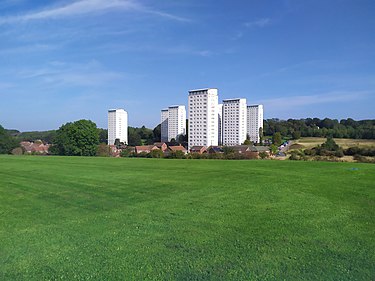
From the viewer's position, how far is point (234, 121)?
293ft

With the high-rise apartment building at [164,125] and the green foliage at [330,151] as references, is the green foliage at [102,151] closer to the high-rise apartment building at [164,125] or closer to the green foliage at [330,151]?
the green foliage at [330,151]

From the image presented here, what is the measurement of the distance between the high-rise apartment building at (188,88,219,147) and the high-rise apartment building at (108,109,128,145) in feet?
122

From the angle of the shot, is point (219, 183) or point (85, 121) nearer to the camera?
point (219, 183)

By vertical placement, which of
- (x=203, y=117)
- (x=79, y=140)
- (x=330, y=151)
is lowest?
(x=330, y=151)

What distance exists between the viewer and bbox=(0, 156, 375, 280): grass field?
4391 millimetres

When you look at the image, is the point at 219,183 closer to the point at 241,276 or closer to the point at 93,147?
the point at 241,276

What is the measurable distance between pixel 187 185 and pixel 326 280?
8460mm

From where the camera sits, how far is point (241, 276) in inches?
164

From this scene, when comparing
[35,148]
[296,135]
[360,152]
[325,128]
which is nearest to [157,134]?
[35,148]

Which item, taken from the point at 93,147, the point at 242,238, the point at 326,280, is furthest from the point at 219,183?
the point at 93,147

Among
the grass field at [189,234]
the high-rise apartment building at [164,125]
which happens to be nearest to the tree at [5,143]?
the grass field at [189,234]

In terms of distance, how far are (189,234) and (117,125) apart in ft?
351

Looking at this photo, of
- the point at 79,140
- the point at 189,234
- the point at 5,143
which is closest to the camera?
the point at 189,234

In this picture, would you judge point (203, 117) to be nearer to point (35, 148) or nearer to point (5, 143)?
point (35, 148)
